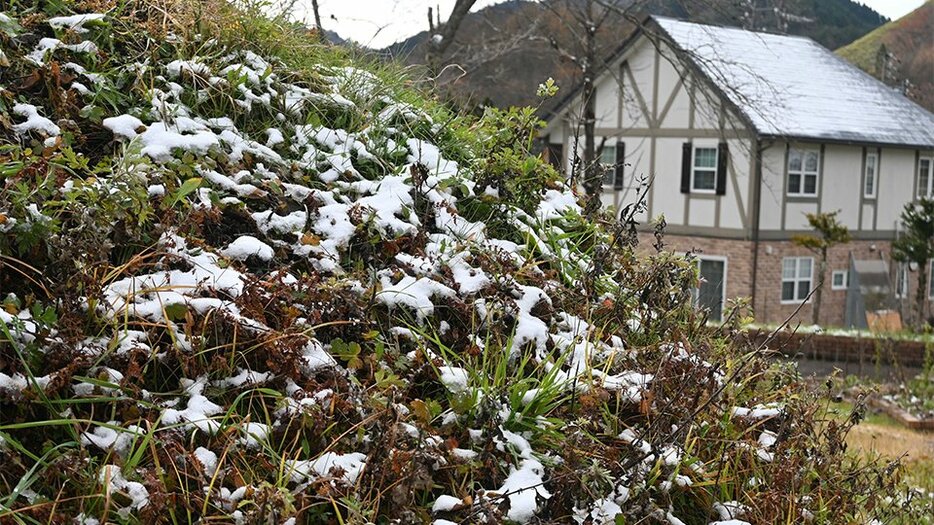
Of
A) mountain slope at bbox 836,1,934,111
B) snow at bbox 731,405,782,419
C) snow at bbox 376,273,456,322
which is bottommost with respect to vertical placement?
snow at bbox 731,405,782,419

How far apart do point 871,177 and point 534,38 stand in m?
13.6

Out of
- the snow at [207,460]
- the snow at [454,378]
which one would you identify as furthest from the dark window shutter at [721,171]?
the snow at [207,460]

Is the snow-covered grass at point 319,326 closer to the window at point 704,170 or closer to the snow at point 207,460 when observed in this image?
the snow at point 207,460

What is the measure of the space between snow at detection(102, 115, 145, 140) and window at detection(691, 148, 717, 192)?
1985cm

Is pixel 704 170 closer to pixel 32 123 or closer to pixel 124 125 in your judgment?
pixel 124 125

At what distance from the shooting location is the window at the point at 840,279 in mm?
23031

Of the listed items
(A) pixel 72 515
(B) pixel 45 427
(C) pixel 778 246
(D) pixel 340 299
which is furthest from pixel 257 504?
(C) pixel 778 246

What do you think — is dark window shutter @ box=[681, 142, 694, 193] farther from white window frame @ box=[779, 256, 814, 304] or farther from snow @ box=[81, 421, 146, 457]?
snow @ box=[81, 421, 146, 457]

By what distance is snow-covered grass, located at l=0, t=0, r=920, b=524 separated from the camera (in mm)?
2197

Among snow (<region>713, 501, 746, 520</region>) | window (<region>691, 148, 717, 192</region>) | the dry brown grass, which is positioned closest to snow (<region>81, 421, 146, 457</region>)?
snow (<region>713, 501, 746, 520</region>)

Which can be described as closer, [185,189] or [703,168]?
[185,189]

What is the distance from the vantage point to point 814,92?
23.1m

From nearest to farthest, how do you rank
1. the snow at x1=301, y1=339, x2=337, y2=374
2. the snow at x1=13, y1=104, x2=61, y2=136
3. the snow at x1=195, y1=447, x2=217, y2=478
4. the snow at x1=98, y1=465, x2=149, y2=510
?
the snow at x1=98, y1=465, x2=149, y2=510
the snow at x1=195, y1=447, x2=217, y2=478
the snow at x1=301, y1=339, x2=337, y2=374
the snow at x1=13, y1=104, x2=61, y2=136

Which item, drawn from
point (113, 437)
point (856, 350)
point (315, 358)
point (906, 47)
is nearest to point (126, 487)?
point (113, 437)
